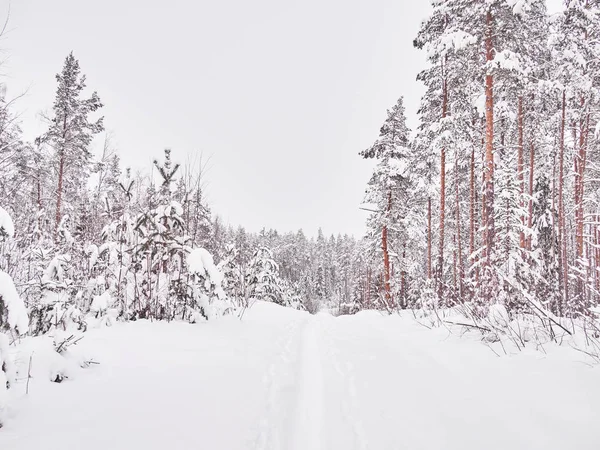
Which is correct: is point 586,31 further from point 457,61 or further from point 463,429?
point 463,429

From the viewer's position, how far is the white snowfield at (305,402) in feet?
8.32

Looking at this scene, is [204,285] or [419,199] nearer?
[204,285]

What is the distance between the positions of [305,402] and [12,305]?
3.02 m

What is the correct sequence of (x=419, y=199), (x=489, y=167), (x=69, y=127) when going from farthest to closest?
(x=419, y=199) < (x=69, y=127) < (x=489, y=167)

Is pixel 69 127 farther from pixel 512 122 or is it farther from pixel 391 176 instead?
pixel 512 122

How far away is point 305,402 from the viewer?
3.69 metres

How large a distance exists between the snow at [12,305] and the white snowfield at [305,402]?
811 mm

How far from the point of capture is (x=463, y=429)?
2828 millimetres

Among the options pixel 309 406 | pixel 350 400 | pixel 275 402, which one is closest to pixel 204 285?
pixel 275 402

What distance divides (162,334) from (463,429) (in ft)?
16.3

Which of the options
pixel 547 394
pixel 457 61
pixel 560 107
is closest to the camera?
pixel 547 394

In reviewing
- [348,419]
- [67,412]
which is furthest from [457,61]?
[67,412]

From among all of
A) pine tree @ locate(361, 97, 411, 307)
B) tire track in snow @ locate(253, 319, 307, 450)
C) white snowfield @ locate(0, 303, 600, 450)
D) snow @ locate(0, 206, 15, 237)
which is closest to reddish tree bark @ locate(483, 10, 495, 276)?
white snowfield @ locate(0, 303, 600, 450)

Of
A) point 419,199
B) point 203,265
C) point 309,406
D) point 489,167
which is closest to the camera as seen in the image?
point 309,406
